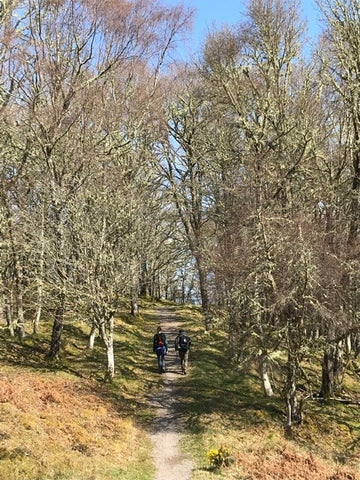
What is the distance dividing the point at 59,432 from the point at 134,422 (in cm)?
312

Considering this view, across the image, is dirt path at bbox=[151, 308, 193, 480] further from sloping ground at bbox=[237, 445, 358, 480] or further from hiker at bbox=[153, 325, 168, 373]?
sloping ground at bbox=[237, 445, 358, 480]

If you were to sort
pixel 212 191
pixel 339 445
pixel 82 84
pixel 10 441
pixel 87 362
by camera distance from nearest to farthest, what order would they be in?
pixel 10 441 → pixel 339 445 → pixel 82 84 → pixel 87 362 → pixel 212 191

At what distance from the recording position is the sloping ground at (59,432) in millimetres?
10102

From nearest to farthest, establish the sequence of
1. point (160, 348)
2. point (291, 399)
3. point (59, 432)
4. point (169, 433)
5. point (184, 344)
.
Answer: point (59, 432), point (169, 433), point (291, 399), point (160, 348), point (184, 344)

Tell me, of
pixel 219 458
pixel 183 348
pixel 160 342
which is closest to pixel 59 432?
pixel 219 458

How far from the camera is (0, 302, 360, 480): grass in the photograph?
11.1 metres

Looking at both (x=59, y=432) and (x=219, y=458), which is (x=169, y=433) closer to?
(x=219, y=458)

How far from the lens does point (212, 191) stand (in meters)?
23.6

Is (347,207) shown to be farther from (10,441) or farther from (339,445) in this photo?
(10,441)

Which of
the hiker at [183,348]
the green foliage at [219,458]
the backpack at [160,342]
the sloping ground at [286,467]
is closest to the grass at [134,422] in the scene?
the sloping ground at [286,467]

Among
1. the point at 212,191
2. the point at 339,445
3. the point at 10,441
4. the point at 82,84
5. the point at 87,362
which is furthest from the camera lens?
the point at 212,191

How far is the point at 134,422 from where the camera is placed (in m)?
14.6

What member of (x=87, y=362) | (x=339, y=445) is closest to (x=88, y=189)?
(x=87, y=362)

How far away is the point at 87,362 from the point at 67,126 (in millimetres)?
9672
